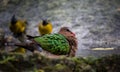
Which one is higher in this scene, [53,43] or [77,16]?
[77,16]

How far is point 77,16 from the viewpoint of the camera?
11484 mm

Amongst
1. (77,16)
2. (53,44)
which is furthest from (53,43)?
(77,16)

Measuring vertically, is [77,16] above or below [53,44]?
above

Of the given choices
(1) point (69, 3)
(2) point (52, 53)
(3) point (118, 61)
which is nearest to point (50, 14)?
(1) point (69, 3)

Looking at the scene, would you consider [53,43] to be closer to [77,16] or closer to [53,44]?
[53,44]

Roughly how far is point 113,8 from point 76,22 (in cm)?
172

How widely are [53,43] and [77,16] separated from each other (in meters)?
7.61

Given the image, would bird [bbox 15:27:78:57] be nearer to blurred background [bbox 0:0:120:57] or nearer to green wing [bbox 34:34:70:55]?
green wing [bbox 34:34:70:55]

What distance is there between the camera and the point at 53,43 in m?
3.93

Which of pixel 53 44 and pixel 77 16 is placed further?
pixel 77 16

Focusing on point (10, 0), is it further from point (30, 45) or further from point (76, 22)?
point (30, 45)

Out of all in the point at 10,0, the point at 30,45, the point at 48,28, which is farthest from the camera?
the point at 10,0

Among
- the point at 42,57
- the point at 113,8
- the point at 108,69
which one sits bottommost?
the point at 108,69

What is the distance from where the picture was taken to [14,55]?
8.32 feet
